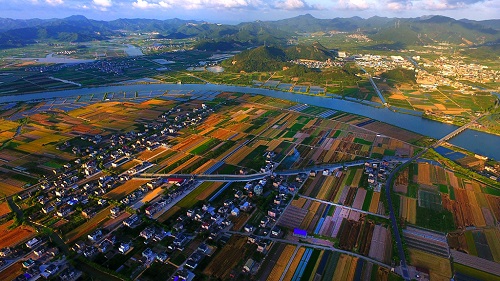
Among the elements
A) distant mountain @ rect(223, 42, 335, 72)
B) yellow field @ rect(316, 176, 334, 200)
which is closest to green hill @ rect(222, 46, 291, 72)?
distant mountain @ rect(223, 42, 335, 72)

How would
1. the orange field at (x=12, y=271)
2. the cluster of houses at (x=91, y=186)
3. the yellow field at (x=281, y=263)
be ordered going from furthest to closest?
the cluster of houses at (x=91, y=186)
the orange field at (x=12, y=271)
the yellow field at (x=281, y=263)

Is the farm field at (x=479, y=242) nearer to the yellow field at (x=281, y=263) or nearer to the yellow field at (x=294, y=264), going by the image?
the yellow field at (x=294, y=264)

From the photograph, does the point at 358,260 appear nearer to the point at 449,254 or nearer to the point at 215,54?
the point at 449,254

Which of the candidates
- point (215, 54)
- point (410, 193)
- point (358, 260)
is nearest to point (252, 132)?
point (410, 193)

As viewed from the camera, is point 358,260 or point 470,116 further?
point 470,116

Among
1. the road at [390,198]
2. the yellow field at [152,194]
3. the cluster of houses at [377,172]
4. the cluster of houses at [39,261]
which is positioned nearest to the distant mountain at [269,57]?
the road at [390,198]

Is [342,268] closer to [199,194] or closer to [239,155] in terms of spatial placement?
[199,194]
